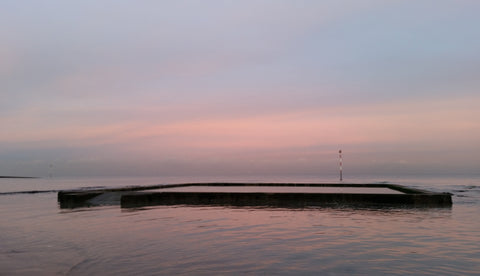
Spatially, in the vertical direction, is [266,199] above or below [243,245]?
above

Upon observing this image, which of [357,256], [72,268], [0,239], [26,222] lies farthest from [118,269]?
[26,222]

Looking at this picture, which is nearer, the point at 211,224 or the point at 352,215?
the point at 211,224

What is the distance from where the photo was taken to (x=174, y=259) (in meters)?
10.7

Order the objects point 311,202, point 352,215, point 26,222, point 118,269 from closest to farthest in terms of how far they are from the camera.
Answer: point 118,269 → point 26,222 → point 352,215 → point 311,202

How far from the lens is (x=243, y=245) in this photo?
1271 cm

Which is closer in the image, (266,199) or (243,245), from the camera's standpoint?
(243,245)

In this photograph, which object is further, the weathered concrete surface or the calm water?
the weathered concrete surface

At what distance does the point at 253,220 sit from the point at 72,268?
11.2 meters

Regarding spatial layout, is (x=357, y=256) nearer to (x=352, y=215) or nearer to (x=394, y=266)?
(x=394, y=266)

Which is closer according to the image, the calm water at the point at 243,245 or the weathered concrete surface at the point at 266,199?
the calm water at the point at 243,245

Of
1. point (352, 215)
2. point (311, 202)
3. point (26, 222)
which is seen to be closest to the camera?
point (26, 222)

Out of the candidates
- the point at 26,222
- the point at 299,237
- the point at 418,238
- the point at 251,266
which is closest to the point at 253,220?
the point at 299,237

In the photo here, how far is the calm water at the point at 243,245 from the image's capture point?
964 cm

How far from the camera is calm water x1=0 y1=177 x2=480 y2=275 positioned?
9.64 meters
